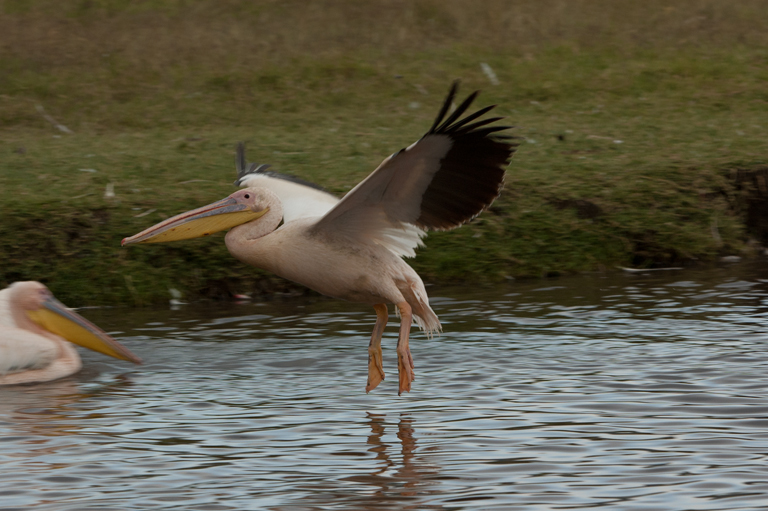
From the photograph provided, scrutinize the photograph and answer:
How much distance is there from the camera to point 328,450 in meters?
4.17

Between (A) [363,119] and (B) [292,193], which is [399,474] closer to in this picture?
(B) [292,193]

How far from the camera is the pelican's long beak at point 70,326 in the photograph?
5688 mm

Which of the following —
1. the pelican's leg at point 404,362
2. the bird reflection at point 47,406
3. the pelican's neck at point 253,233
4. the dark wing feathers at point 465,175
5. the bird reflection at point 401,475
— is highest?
the dark wing feathers at point 465,175

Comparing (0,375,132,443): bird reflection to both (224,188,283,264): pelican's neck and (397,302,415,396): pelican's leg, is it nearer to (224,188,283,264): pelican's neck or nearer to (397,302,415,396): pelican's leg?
(224,188,283,264): pelican's neck

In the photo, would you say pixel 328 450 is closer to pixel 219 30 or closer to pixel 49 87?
pixel 49 87

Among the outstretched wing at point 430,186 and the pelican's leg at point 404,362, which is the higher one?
the outstretched wing at point 430,186

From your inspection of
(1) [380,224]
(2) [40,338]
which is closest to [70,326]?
(2) [40,338]

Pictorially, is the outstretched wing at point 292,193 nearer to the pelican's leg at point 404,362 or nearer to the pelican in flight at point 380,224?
the pelican in flight at point 380,224

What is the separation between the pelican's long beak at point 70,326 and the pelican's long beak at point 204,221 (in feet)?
1.99

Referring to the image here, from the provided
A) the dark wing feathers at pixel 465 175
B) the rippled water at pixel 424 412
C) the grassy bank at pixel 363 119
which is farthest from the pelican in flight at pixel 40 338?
the dark wing feathers at pixel 465 175

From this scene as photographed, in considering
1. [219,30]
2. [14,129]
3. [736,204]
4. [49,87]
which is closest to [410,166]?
[736,204]

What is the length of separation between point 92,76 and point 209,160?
3.69 metres

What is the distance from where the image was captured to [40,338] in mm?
5566

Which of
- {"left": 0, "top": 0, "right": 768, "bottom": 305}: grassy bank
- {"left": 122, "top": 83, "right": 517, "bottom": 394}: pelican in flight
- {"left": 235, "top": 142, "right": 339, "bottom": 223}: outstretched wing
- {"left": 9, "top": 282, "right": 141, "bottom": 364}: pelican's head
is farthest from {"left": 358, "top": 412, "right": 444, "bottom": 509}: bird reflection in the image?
{"left": 0, "top": 0, "right": 768, "bottom": 305}: grassy bank
